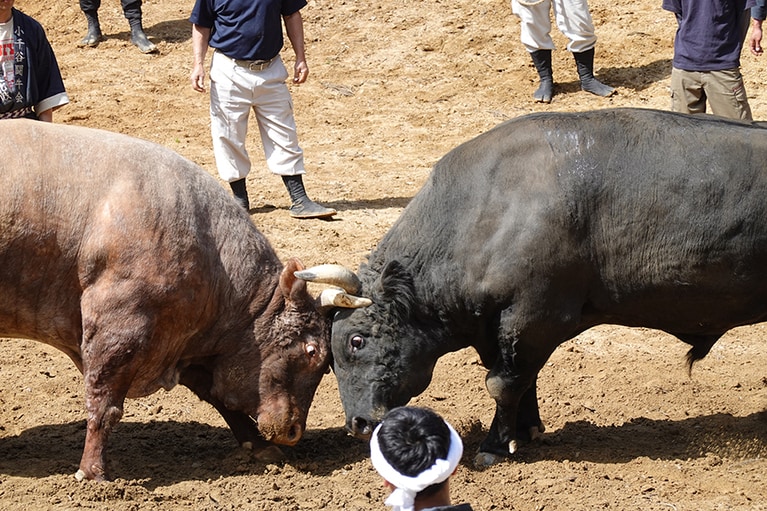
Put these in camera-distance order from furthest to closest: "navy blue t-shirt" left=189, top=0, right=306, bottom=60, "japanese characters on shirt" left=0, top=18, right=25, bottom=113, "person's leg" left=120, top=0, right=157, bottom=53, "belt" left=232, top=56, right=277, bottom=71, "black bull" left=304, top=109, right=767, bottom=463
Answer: "person's leg" left=120, top=0, right=157, bottom=53
"belt" left=232, top=56, right=277, bottom=71
"navy blue t-shirt" left=189, top=0, right=306, bottom=60
"japanese characters on shirt" left=0, top=18, right=25, bottom=113
"black bull" left=304, top=109, right=767, bottom=463

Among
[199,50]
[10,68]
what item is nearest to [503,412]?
[10,68]

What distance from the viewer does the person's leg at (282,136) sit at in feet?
32.7

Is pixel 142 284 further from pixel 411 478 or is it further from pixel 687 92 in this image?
pixel 687 92

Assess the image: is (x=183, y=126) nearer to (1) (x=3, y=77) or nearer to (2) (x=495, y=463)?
(1) (x=3, y=77)

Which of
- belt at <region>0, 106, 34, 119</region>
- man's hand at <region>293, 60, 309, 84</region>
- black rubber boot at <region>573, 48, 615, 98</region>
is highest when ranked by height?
belt at <region>0, 106, 34, 119</region>

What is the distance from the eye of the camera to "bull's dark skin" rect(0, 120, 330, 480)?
557 cm

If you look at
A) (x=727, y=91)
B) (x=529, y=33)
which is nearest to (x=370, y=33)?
(x=529, y=33)

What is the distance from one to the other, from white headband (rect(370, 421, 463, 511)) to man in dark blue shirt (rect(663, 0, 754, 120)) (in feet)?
20.5

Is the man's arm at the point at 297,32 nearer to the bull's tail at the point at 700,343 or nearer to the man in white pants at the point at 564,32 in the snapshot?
the man in white pants at the point at 564,32

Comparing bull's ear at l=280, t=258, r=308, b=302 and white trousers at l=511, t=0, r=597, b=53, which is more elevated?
bull's ear at l=280, t=258, r=308, b=302

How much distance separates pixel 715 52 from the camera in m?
8.85

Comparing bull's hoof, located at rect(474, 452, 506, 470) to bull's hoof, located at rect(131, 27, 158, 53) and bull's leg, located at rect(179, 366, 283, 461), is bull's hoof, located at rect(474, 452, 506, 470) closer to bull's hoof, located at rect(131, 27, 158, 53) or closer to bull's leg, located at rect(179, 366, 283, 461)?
bull's leg, located at rect(179, 366, 283, 461)

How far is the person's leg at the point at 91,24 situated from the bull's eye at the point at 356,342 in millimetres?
10726

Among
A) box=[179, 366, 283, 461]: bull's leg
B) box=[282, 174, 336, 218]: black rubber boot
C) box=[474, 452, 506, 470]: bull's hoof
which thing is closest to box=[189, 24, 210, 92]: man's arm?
box=[282, 174, 336, 218]: black rubber boot
